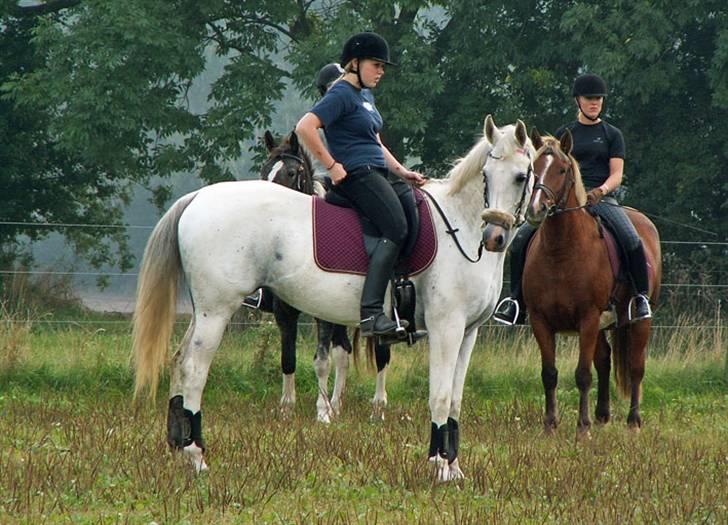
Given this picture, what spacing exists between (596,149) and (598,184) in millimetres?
341

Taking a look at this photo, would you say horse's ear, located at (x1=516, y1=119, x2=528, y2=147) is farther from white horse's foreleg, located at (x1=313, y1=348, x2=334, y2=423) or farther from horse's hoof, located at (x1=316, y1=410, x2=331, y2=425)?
white horse's foreleg, located at (x1=313, y1=348, x2=334, y2=423)

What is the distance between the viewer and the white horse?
25.1ft

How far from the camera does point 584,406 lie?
33.7ft

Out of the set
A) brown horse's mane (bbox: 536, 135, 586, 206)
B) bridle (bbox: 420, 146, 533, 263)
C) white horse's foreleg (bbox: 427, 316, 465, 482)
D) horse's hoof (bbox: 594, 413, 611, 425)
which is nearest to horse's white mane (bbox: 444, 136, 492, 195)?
bridle (bbox: 420, 146, 533, 263)

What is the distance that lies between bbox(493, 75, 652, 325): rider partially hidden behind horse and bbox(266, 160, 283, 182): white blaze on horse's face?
2225mm

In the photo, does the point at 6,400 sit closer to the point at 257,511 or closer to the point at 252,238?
the point at 252,238

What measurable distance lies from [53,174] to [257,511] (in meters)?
22.4

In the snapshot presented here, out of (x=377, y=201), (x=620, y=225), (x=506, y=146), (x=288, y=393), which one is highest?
(x=506, y=146)

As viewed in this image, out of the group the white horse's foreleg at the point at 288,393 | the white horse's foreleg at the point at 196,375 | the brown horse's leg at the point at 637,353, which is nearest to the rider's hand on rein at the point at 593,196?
the brown horse's leg at the point at 637,353

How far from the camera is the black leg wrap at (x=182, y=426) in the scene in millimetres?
7703

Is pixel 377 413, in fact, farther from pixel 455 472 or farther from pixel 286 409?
pixel 455 472

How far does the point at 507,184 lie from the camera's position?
7699 mm

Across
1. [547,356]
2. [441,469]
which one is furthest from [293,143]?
[441,469]

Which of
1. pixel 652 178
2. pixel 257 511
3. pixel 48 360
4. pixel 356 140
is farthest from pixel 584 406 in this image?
pixel 652 178
